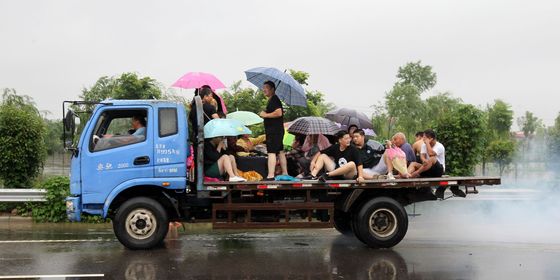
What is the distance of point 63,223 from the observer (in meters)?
11.3

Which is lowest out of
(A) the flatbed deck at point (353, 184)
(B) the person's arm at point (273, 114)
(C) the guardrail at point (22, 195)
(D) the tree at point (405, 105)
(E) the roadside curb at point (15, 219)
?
(E) the roadside curb at point (15, 219)

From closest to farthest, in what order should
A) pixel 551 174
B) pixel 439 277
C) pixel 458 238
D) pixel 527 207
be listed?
1. pixel 439 277
2. pixel 458 238
3. pixel 527 207
4. pixel 551 174

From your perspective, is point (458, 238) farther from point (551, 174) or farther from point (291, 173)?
point (551, 174)

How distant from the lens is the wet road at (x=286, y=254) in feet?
22.2

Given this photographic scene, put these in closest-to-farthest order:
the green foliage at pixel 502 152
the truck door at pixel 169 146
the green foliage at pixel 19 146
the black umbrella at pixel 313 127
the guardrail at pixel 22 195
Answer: the truck door at pixel 169 146
the black umbrella at pixel 313 127
the guardrail at pixel 22 195
the green foliage at pixel 19 146
the green foliage at pixel 502 152

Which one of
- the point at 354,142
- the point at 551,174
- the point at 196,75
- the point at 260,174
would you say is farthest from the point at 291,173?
the point at 551,174

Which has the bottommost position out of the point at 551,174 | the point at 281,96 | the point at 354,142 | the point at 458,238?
the point at 458,238

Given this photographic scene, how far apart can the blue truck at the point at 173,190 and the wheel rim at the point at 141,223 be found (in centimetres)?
1

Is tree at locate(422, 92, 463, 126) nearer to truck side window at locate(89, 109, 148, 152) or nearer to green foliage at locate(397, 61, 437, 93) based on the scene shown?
green foliage at locate(397, 61, 437, 93)

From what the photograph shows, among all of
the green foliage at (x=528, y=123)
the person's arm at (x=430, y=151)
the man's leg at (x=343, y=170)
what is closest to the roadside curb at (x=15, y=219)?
the man's leg at (x=343, y=170)

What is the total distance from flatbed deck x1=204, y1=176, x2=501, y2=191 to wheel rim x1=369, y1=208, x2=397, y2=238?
432 millimetres

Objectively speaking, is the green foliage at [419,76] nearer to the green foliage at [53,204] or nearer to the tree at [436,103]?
the tree at [436,103]

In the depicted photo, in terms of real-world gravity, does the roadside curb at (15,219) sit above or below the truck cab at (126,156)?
below

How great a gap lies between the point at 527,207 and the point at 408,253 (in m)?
5.56
